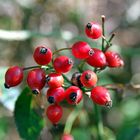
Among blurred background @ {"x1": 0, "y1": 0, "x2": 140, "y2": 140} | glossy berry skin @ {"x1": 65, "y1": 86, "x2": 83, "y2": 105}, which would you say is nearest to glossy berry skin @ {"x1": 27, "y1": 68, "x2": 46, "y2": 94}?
glossy berry skin @ {"x1": 65, "y1": 86, "x2": 83, "y2": 105}

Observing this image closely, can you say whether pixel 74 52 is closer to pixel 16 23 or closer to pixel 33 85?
pixel 33 85

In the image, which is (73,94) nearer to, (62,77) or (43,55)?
(62,77)

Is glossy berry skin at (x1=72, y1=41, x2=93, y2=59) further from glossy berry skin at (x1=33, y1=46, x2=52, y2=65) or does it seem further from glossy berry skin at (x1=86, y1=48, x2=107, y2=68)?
glossy berry skin at (x1=33, y1=46, x2=52, y2=65)

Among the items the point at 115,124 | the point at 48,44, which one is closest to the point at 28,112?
the point at 115,124

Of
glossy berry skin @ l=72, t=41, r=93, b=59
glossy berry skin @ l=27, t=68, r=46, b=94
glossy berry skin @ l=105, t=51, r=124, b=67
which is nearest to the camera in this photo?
glossy berry skin @ l=27, t=68, r=46, b=94

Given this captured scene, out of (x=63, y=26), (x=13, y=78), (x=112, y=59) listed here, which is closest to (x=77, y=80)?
(x=112, y=59)

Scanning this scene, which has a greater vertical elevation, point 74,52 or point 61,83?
point 74,52
